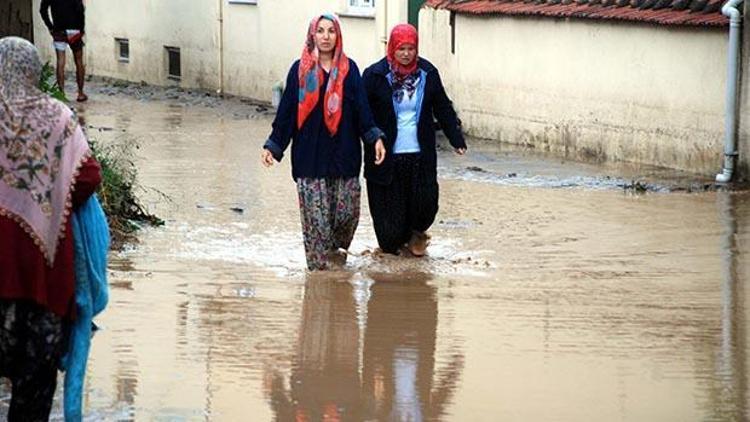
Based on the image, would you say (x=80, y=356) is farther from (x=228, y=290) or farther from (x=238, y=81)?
(x=238, y=81)

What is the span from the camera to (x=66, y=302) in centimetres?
717

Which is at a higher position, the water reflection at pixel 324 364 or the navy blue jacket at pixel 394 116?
the navy blue jacket at pixel 394 116

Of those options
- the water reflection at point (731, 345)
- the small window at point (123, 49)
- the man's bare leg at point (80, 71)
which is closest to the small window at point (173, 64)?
the small window at point (123, 49)

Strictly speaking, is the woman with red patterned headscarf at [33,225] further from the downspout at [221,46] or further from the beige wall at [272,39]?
the downspout at [221,46]

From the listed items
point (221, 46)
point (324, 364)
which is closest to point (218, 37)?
point (221, 46)

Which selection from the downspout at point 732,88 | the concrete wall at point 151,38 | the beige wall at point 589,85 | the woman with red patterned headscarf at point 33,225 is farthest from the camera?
the concrete wall at point 151,38

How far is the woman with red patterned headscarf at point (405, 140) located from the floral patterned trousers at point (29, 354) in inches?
217

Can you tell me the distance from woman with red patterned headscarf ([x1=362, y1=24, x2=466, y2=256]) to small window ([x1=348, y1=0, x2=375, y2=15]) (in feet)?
39.8

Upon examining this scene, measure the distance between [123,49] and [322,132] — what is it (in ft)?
68.4

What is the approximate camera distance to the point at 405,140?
41.5ft

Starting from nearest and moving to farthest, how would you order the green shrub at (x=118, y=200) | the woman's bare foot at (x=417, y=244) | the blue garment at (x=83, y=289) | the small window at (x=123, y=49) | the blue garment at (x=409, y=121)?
the blue garment at (x=83, y=289) → the blue garment at (x=409, y=121) → the woman's bare foot at (x=417, y=244) → the green shrub at (x=118, y=200) → the small window at (x=123, y=49)

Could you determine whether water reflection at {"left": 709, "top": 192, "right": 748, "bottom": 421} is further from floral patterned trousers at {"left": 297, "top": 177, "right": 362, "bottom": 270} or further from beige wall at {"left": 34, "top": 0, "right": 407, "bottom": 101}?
beige wall at {"left": 34, "top": 0, "right": 407, "bottom": 101}

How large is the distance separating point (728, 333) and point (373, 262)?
315 centimetres

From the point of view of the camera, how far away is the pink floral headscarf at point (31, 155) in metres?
7.12
